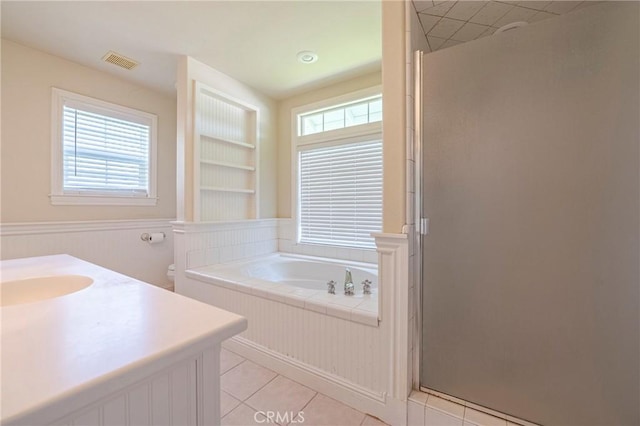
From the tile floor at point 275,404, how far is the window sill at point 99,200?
6.65ft

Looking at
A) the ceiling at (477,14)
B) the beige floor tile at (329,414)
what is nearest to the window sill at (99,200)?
the beige floor tile at (329,414)

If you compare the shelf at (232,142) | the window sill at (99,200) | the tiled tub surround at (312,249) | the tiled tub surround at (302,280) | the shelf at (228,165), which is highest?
the shelf at (232,142)

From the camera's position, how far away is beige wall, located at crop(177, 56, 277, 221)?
7.73ft

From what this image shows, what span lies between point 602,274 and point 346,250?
1.94 metres

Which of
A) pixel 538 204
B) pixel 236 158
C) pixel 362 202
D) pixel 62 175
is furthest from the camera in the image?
pixel 236 158

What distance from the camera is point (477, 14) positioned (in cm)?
147

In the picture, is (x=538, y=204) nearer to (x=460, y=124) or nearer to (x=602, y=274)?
(x=602, y=274)

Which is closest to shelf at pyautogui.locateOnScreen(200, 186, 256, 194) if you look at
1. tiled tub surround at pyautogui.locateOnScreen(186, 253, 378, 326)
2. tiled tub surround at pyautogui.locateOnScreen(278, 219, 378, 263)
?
tiled tub surround at pyautogui.locateOnScreen(278, 219, 378, 263)

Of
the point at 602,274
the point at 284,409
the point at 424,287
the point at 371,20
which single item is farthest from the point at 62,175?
the point at 602,274

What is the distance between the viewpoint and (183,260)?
2.39 metres

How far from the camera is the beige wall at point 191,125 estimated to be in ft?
7.73

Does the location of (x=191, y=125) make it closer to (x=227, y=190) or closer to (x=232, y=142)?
(x=232, y=142)

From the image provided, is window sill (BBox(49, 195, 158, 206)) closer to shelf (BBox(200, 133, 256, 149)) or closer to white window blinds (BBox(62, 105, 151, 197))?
white window blinds (BBox(62, 105, 151, 197))

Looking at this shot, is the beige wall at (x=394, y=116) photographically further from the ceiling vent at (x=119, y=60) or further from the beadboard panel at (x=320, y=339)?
the ceiling vent at (x=119, y=60)
